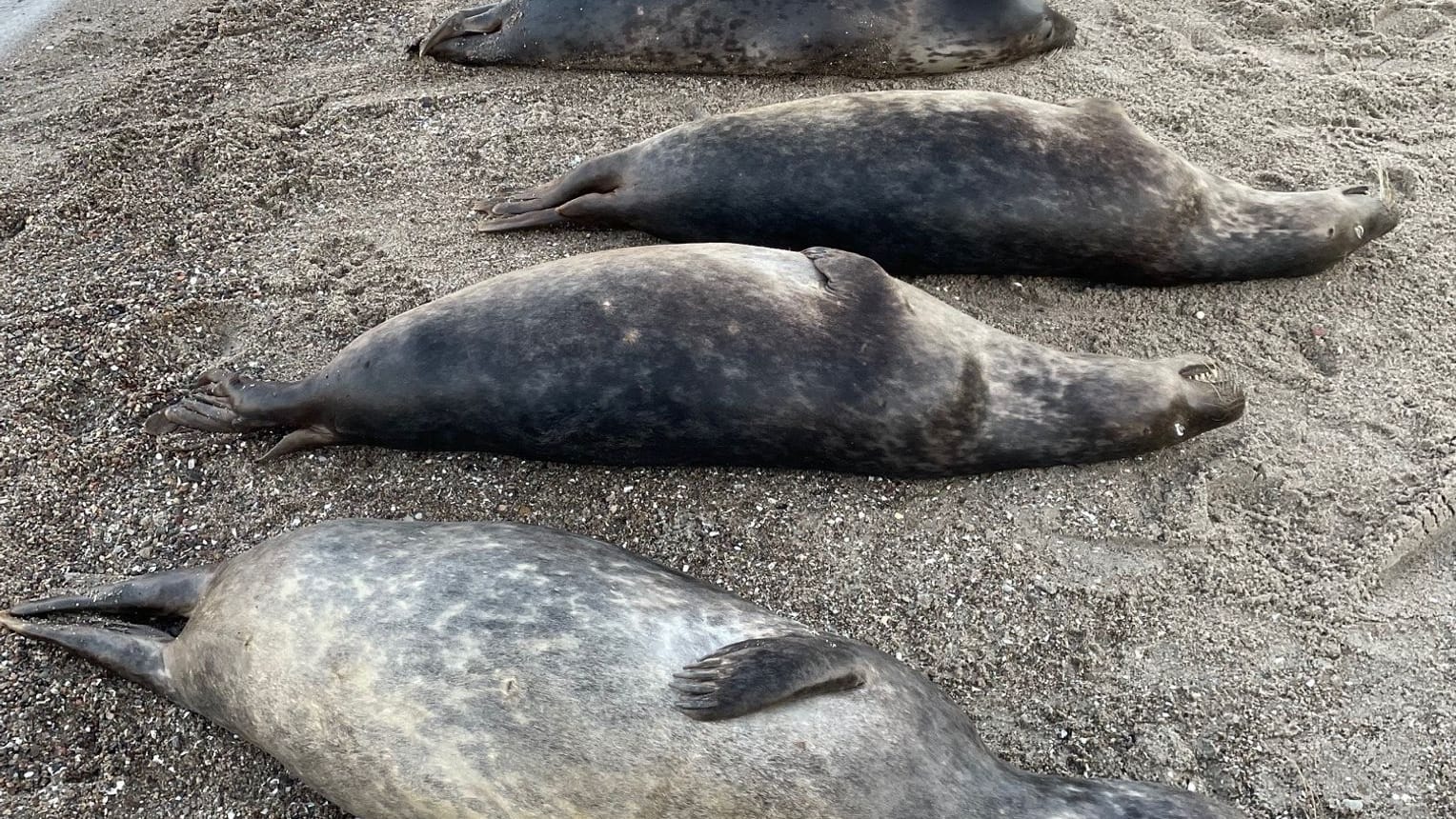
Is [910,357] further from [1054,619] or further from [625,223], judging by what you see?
[625,223]

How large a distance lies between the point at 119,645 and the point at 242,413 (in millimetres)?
901

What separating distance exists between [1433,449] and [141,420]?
4.35 meters

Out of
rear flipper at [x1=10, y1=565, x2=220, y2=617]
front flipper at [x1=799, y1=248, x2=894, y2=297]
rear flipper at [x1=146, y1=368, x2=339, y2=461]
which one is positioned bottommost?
rear flipper at [x1=10, y1=565, x2=220, y2=617]

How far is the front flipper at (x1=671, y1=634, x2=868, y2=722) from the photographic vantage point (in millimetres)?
2398

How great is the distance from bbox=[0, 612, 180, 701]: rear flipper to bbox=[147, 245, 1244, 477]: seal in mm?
780

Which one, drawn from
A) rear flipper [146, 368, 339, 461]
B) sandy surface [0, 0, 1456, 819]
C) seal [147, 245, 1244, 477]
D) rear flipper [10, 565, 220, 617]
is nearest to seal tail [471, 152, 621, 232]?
sandy surface [0, 0, 1456, 819]

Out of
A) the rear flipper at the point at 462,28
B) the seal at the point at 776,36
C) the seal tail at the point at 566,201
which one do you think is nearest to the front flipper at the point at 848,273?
the seal tail at the point at 566,201

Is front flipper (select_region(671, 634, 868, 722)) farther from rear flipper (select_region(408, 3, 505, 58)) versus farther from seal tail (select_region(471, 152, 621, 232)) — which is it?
rear flipper (select_region(408, 3, 505, 58))

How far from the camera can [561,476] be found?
363cm

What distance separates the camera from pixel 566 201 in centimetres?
456

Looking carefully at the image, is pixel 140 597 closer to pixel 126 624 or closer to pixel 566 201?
pixel 126 624

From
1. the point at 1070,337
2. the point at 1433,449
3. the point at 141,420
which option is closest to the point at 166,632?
the point at 141,420

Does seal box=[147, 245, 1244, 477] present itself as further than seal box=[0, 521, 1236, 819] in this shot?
Yes

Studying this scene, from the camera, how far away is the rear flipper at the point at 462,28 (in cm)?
546
